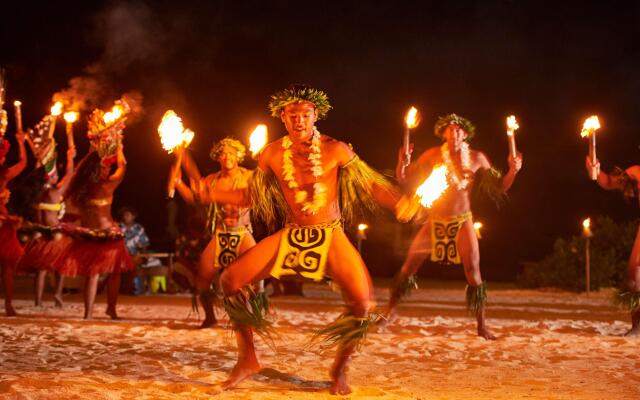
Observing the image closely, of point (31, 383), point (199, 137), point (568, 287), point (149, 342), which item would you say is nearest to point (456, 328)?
point (149, 342)

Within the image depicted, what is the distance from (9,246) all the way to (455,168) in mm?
4724

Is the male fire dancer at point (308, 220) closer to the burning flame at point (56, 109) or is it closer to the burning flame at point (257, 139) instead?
the burning flame at point (257, 139)

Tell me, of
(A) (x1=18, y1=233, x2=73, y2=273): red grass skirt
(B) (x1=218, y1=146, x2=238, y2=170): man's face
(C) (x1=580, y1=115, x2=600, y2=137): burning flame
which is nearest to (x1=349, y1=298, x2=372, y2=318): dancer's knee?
(B) (x1=218, y1=146, x2=238, y2=170): man's face

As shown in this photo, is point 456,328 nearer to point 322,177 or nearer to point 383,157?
point 322,177

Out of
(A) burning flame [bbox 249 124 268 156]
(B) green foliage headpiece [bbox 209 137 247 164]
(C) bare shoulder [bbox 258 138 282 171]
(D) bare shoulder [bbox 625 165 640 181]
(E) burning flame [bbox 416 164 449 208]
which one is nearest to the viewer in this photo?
(E) burning flame [bbox 416 164 449 208]

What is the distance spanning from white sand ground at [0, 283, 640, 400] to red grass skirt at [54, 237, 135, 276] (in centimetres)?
53

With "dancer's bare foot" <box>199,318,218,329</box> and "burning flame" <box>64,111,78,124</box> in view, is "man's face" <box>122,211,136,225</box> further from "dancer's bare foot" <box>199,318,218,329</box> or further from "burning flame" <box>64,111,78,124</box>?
"dancer's bare foot" <box>199,318,218,329</box>

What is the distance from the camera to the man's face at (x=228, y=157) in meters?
6.78

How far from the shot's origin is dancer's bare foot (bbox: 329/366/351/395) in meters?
4.00

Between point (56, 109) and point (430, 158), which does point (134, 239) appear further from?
point (430, 158)

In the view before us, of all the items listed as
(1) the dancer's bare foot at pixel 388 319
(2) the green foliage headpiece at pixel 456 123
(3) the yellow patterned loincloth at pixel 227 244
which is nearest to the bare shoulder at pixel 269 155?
(3) the yellow patterned loincloth at pixel 227 244

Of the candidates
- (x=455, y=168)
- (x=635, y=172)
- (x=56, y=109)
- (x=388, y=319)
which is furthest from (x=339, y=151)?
(x=56, y=109)

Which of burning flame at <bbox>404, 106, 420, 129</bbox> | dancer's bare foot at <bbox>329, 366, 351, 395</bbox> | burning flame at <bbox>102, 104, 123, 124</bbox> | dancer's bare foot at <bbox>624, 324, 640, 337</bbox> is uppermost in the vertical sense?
burning flame at <bbox>102, 104, 123, 124</bbox>

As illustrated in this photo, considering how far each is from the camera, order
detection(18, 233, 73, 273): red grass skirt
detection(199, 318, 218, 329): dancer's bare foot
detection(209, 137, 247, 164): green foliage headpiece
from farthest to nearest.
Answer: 1. detection(18, 233, 73, 273): red grass skirt
2. detection(199, 318, 218, 329): dancer's bare foot
3. detection(209, 137, 247, 164): green foliage headpiece
